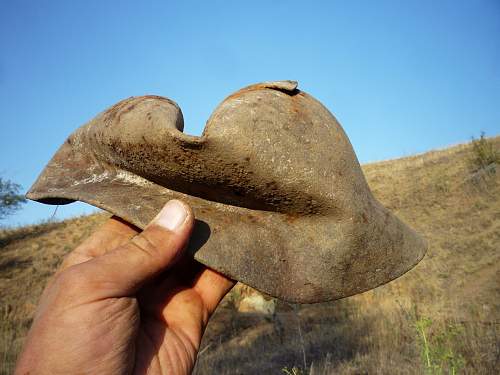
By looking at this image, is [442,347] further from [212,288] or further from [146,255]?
[146,255]

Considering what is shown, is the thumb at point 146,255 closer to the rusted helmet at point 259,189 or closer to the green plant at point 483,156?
the rusted helmet at point 259,189

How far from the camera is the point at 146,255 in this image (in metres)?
1.63

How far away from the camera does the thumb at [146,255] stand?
1.56m

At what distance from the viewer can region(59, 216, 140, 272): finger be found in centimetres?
197

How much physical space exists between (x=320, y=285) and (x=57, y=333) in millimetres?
1040

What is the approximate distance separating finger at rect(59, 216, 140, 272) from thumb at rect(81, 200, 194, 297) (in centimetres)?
41

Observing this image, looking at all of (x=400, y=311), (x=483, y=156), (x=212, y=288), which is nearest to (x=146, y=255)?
(x=212, y=288)

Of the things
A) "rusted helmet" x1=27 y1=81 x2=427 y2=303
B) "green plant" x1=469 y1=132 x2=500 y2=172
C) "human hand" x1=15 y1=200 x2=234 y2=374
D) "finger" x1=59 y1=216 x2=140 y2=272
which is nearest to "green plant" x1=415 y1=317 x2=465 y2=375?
"rusted helmet" x1=27 y1=81 x2=427 y2=303

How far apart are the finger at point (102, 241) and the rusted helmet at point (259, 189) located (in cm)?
25

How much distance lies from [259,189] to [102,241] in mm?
873

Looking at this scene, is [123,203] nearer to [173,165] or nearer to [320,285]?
[173,165]

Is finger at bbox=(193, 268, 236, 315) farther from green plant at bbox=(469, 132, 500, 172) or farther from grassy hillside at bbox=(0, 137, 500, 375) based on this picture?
green plant at bbox=(469, 132, 500, 172)

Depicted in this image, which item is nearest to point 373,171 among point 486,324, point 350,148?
point 486,324

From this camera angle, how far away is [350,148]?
1.92 meters
